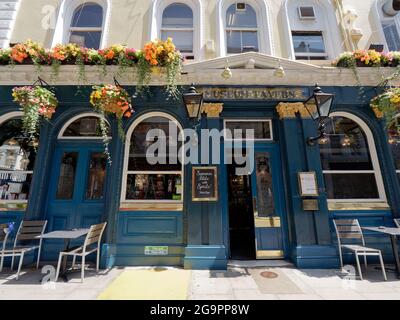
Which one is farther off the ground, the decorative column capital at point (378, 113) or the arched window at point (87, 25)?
the arched window at point (87, 25)

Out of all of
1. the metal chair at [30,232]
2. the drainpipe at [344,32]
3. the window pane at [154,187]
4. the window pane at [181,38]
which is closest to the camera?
the metal chair at [30,232]

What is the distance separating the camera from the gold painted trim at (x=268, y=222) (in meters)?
5.62

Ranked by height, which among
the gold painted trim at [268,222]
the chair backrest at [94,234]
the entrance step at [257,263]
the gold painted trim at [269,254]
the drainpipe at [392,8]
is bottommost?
the entrance step at [257,263]

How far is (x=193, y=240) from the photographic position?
5.15 metres

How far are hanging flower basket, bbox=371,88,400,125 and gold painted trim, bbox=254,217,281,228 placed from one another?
3690mm

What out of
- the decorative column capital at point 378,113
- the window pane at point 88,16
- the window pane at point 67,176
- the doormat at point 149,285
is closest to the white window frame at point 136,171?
the window pane at point 67,176

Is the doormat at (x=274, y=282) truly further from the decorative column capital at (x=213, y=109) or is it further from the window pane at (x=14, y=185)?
the window pane at (x=14, y=185)

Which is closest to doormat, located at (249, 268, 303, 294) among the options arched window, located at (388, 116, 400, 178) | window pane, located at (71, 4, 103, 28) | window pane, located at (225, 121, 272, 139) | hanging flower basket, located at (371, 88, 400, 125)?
window pane, located at (225, 121, 272, 139)

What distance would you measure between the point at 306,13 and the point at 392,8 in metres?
2.82

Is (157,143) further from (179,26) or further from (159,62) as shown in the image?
(179,26)

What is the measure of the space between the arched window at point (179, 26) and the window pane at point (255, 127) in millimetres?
2564
